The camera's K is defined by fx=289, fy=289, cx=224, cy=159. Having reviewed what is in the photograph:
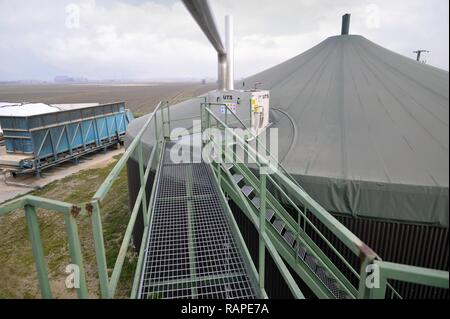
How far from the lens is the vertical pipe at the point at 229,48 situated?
963 centimetres

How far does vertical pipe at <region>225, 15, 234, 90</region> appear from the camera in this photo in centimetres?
963

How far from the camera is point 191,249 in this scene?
376cm

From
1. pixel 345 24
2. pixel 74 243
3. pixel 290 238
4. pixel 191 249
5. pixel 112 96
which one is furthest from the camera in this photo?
pixel 112 96

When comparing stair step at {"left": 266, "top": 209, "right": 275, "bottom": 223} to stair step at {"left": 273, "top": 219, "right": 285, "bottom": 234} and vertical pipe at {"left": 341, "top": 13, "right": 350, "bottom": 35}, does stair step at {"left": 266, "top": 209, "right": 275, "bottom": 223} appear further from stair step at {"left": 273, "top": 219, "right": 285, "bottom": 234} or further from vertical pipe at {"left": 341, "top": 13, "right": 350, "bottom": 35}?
vertical pipe at {"left": 341, "top": 13, "right": 350, "bottom": 35}

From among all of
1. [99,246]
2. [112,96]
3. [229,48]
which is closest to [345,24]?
[229,48]

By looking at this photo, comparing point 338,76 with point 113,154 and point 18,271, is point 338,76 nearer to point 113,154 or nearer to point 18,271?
point 18,271

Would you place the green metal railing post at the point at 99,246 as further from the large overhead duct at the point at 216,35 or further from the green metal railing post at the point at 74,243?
the large overhead duct at the point at 216,35

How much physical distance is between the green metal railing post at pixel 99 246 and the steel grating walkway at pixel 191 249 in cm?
78

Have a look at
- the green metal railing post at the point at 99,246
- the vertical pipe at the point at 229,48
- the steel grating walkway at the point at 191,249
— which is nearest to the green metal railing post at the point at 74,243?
the green metal railing post at the point at 99,246

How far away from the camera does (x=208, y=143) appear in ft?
22.0

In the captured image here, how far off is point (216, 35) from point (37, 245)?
759cm

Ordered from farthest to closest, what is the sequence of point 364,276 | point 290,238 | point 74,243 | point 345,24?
point 345,24, point 290,238, point 74,243, point 364,276

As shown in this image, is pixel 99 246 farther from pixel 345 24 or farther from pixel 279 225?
pixel 345 24

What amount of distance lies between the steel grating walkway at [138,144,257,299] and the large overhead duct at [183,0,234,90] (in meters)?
3.41
